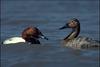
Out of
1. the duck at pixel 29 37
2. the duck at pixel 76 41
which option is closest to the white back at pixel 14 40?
the duck at pixel 29 37

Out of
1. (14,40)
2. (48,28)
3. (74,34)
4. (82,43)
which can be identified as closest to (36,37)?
(14,40)

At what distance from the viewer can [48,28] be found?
21156 millimetres

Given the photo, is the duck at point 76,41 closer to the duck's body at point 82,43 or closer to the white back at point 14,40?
the duck's body at point 82,43

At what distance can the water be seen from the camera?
15.7 metres

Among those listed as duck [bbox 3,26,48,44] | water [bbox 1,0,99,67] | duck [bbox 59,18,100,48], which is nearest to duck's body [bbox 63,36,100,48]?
duck [bbox 59,18,100,48]

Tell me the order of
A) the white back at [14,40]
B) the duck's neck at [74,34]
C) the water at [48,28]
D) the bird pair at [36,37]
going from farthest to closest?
1. the duck's neck at [74,34]
2. the white back at [14,40]
3. the bird pair at [36,37]
4. the water at [48,28]

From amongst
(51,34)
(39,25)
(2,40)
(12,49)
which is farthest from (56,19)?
(12,49)

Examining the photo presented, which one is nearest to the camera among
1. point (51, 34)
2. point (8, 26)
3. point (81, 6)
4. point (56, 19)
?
point (51, 34)

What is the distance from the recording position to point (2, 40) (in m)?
18.7

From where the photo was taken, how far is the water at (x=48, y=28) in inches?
Result: 618

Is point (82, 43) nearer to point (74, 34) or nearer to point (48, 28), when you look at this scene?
point (74, 34)

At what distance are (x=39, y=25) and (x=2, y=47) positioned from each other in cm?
475

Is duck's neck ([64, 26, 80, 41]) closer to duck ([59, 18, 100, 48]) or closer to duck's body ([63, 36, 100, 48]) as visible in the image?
duck ([59, 18, 100, 48])

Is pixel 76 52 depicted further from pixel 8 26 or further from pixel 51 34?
pixel 8 26
